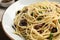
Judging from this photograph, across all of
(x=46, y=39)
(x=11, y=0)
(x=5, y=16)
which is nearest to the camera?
(x=46, y=39)

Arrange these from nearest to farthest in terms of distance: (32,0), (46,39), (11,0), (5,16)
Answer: (46,39) → (5,16) → (32,0) → (11,0)

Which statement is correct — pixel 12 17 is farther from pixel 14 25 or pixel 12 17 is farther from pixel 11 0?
pixel 11 0

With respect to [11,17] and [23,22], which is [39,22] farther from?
[11,17]

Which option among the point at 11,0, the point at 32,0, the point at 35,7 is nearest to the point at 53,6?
the point at 35,7

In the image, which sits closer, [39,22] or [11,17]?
[39,22]

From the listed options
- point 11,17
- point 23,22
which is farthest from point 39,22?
point 11,17

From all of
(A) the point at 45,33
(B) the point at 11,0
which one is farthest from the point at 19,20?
(B) the point at 11,0

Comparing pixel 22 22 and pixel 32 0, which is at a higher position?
pixel 32 0

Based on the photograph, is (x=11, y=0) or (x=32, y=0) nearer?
(x=32, y=0)
